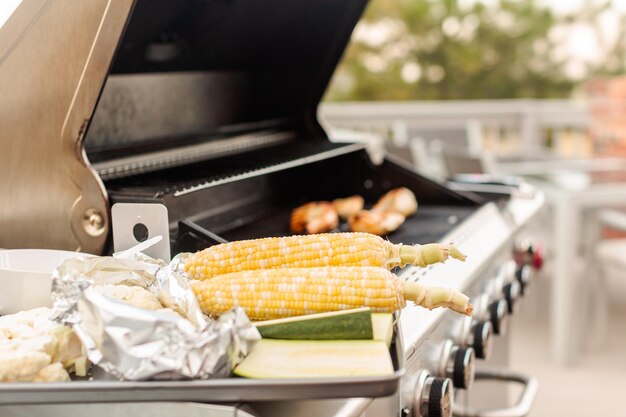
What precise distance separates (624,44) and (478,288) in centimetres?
1076

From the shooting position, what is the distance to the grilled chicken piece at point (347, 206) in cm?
194

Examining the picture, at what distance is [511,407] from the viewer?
160 cm

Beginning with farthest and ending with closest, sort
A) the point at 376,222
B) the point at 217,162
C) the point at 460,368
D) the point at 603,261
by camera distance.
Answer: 1. the point at 603,261
2. the point at 376,222
3. the point at 217,162
4. the point at 460,368

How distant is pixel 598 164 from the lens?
409 centimetres

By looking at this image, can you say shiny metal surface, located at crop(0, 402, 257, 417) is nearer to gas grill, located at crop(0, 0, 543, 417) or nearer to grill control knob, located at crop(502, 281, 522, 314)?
gas grill, located at crop(0, 0, 543, 417)

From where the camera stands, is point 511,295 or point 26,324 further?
point 511,295

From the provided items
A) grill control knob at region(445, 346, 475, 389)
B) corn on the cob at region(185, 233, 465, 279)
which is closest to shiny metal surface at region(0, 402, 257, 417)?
corn on the cob at region(185, 233, 465, 279)

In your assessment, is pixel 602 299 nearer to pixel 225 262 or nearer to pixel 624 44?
pixel 225 262

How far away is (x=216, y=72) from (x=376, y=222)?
63 centimetres

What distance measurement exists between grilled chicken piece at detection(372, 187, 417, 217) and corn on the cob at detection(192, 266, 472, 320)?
0.98m

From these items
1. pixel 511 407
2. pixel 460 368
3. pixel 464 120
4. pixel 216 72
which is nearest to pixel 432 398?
pixel 460 368

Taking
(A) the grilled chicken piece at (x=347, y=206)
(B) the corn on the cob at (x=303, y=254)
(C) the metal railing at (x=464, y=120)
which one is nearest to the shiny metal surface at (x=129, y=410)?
(B) the corn on the cob at (x=303, y=254)

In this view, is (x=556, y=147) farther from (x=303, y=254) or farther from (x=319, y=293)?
(x=319, y=293)

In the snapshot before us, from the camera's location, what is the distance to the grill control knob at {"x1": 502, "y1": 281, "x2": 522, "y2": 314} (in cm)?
184
